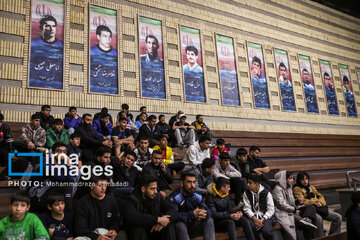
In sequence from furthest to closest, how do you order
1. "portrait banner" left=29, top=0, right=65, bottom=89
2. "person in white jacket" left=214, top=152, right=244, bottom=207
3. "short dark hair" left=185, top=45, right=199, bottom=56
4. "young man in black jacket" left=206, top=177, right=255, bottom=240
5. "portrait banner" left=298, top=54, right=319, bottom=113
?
"portrait banner" left=298, top=54, right=319, bottom=113 < "short dark hair" left=185, top=45, right=199, bottom=56 < "portrait banner" left=29, top=0, right=65, bottom=89 < "person in white jacket" left=214, top=152, right=244, bottom=207 < "young man in black jacket" left=206, top=177, right=255, bottom=240

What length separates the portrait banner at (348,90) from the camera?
12.5 m

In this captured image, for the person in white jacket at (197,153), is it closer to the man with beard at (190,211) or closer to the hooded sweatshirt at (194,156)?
the hooded sweatshirt at (194,156)

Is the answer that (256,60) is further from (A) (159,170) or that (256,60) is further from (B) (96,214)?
(B) (96,214)

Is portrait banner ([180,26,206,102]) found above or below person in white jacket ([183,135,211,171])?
above

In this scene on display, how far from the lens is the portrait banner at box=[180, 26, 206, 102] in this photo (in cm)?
859

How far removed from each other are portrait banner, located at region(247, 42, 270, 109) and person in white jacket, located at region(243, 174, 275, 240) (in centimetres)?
639

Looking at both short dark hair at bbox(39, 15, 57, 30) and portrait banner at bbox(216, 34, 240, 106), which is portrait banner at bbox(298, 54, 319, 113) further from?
short dark hair at bbox(39, 15, 57, 30)

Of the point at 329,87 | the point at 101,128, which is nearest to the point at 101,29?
the point at 101,128

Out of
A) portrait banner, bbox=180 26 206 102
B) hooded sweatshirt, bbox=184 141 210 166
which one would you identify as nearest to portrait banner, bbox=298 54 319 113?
portrait banner, bbox=180 26 206 102

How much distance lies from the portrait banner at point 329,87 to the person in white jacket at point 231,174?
372 inches

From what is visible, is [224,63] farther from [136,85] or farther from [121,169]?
[121,169]

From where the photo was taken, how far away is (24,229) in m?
2.37

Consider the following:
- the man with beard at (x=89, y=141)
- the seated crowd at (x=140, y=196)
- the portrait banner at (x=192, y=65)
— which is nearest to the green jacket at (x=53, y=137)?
the seated crowd at (x=140, y=196)

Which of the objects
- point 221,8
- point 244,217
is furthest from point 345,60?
point 244,217
